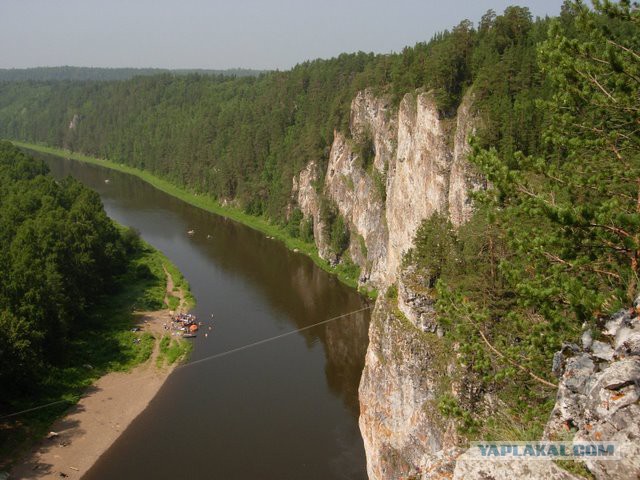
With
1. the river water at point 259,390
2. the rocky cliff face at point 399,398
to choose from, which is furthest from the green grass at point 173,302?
the rocky cliff face at point 399,398

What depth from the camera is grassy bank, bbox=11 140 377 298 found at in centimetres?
5525

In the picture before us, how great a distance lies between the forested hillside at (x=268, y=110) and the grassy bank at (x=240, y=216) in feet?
5.77

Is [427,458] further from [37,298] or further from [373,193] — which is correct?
[373,193]

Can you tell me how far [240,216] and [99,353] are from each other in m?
43.8

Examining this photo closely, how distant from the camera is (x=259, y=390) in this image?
112 feet

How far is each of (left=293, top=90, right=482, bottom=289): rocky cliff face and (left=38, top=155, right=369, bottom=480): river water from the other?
5645 millimetres

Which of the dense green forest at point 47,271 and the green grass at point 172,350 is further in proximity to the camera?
the green grass at point 172,350

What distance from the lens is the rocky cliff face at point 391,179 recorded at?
3253cm

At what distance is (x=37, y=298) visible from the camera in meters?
33.8

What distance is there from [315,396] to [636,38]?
27.7m

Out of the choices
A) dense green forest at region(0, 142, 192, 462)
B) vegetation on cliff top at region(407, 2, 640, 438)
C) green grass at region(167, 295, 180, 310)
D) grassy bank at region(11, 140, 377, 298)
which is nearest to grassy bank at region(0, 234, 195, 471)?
dense green forest at region(0, 142, 192, 462)

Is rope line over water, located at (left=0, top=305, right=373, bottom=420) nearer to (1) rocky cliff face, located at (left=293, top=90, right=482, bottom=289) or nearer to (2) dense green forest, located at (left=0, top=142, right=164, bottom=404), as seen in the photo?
(2) dense green forest, located at (left=0, top=142, right=164, bottom=404)

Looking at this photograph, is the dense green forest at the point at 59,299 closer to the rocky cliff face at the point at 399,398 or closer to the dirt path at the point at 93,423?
the dirt path at the point at 93,423

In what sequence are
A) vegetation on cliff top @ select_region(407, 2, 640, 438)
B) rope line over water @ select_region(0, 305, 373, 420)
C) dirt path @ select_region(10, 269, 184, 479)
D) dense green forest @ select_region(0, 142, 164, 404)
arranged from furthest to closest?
dense green forest @ select_region(0, 142, 164, 404) < rope line over water @ select_region(0, 305, 373, 420) < dirt path @ select_region(10, 269, 184, 479) < vegetation on cliff top @ select_region(407, 2, 640, 438)
